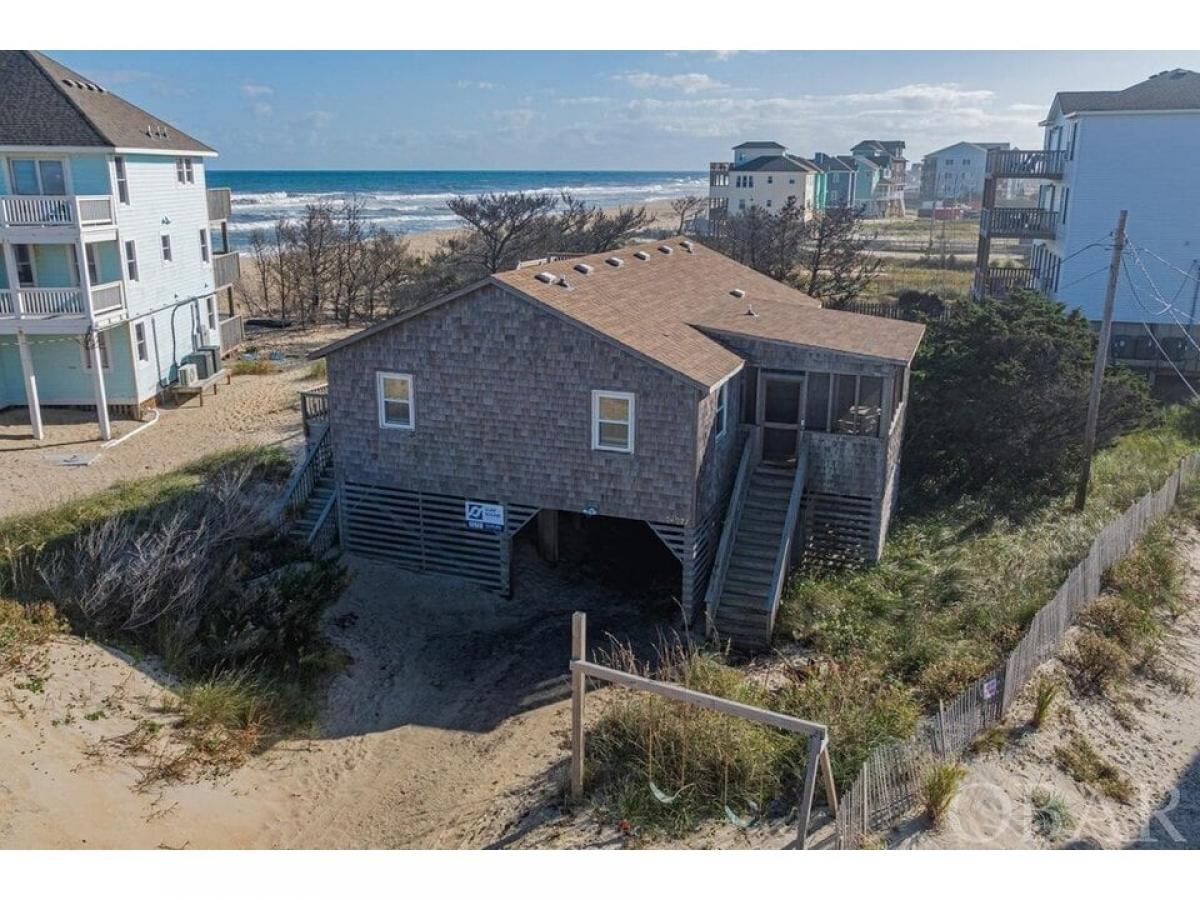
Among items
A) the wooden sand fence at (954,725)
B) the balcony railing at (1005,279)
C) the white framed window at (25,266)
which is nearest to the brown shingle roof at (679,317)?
the wooden sand fence at (954,725)

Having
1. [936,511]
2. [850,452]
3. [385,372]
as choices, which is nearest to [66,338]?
[385,372]

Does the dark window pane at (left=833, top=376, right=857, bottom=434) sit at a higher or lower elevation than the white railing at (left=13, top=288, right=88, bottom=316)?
lower

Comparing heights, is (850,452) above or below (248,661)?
above

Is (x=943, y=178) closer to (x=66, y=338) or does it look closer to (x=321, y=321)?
(x=321, y=321)

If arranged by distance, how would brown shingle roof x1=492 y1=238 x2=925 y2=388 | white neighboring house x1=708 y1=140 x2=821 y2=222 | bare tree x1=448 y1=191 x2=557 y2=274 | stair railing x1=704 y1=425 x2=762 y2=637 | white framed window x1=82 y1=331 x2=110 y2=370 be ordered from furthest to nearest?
1. white neighboring house x1=708 y1=140 x2=821 y2=222
2. bare tree x1=448 y1=191 x2=557 y2=274
3. white framed window x1=82 y1=331 x2=110 y2=370
4. stair railing x1=704 y1=425 x2=762 y2=637
5. brown shingle roof x1=492 y1=238 x2=925 y2=388

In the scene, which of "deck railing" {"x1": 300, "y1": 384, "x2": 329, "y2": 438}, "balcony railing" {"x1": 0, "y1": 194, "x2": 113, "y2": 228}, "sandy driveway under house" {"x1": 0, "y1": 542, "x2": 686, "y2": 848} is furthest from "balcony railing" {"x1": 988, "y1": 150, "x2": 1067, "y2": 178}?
"balcony railing" {"x1": 0, "y1": 194, "x2": 113, "y2": 228}

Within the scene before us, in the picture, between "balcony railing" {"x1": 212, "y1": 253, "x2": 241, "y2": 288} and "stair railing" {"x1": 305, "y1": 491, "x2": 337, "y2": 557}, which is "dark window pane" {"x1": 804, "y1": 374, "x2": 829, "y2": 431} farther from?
"balcony railing" {"x1": 212, "y1": 253, "x2": 241, "y2": 288}

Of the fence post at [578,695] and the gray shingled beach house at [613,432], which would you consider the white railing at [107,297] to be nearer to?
the gray shingled beach house at [613,432]
